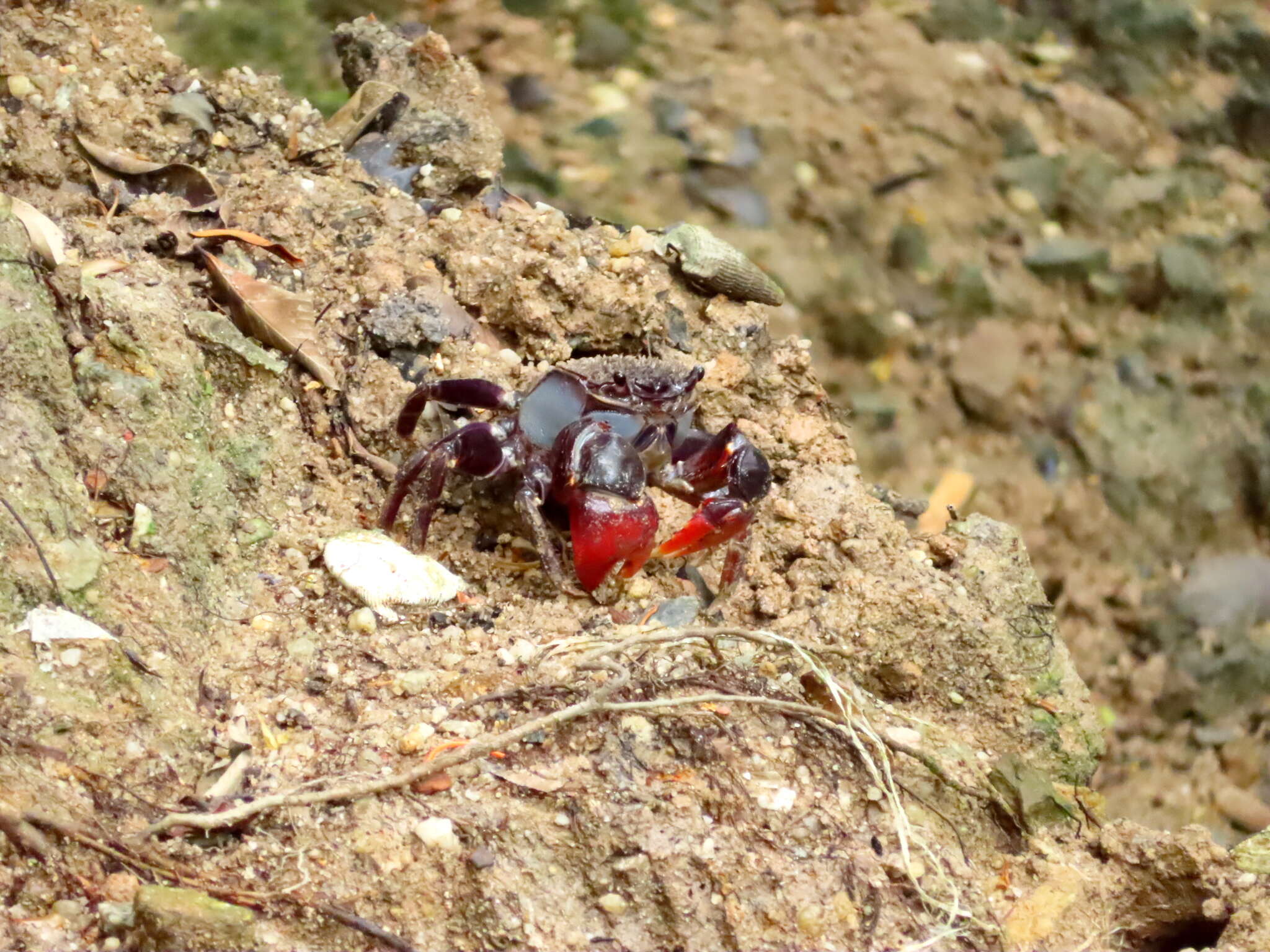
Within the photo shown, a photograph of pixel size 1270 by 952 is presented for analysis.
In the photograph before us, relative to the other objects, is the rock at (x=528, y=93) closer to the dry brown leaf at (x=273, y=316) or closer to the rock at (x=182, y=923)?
the dry brown leaf at (x=273, y=316)

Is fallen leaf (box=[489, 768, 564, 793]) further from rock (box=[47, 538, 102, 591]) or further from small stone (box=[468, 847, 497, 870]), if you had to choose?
rock (box=[47, 538, 102, 591])

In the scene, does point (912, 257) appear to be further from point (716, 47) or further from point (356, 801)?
point (356, 801)

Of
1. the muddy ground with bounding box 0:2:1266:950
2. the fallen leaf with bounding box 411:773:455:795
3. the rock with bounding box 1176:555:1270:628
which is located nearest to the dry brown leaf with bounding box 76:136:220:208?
the muddy ground with bounding box 0:2:1266:950

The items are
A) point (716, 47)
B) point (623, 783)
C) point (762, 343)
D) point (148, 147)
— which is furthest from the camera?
point (716, 47)

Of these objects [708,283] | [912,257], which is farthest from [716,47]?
[708,283]

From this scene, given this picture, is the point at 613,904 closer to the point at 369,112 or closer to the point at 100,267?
the point at 100,267

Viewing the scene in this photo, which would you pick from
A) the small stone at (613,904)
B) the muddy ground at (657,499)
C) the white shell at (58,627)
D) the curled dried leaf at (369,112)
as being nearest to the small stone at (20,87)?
the muddy ground at (657,499)
